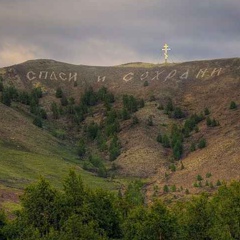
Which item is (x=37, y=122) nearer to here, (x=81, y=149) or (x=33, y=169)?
(x=81, y=149)

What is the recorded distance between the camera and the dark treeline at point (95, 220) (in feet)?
196

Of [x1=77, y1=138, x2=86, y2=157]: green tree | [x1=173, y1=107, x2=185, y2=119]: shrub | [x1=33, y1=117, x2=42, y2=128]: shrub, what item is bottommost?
[x1=77, y1=138, x2=86, y2=157]: green tree

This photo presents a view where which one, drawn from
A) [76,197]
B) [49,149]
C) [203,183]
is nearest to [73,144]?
[49,149]

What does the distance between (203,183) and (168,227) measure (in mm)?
77785

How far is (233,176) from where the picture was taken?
135 metres

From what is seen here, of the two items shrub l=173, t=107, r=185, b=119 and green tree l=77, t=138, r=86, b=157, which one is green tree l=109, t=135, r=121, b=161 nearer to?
green tree l=77, t=138, r=86, b=157

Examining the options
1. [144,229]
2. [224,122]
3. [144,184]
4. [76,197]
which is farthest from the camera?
[224,122]

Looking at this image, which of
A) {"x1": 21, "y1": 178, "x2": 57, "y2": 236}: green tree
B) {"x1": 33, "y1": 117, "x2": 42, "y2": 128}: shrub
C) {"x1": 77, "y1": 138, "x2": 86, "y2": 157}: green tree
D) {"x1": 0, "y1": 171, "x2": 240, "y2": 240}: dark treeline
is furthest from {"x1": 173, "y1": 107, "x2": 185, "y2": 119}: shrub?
{"x1": 21, "y1": 178, "x2": 57, "y2": 236}: green tree

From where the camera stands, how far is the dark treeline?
5959 cm

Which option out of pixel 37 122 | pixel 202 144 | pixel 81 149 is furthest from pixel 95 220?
pixel 37 122

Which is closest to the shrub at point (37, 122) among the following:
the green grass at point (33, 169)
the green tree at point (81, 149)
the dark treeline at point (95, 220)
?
the green tree at point (81, 149)

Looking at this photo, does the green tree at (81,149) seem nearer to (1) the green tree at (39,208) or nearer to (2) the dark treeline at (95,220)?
(2) the dark treeline at (95,220)

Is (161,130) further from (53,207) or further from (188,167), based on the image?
(53,207)

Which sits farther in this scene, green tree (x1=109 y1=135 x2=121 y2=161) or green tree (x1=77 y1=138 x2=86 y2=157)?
green tree (x1=77 y1=138 x2=86 y2=157)
